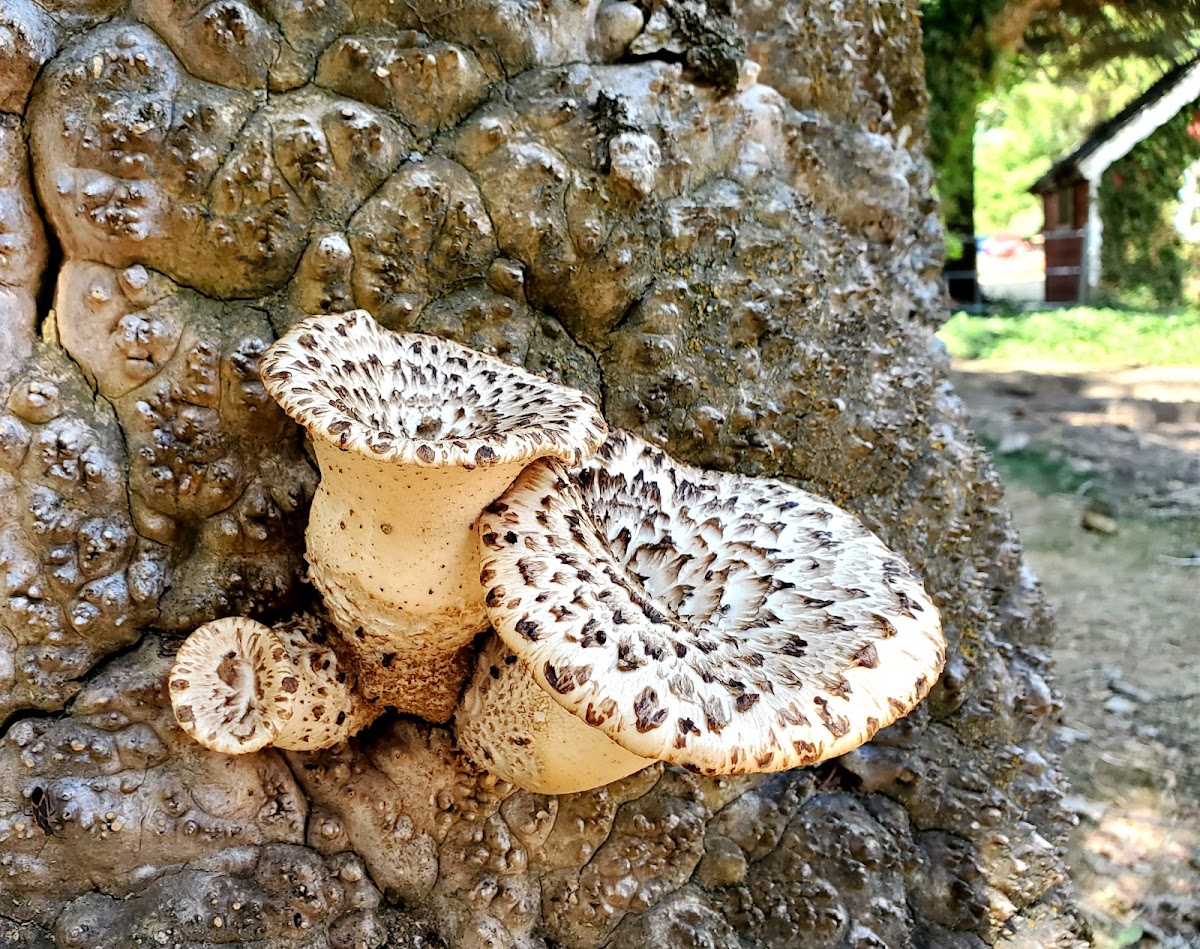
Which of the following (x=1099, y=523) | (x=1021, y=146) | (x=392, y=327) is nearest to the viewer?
(x=392, y=327)

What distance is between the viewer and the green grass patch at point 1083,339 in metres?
16.2

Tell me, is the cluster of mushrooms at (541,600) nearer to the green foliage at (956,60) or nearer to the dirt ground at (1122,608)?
the dirt ground at (1122,608)

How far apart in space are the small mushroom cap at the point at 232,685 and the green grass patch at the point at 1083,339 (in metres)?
16.3

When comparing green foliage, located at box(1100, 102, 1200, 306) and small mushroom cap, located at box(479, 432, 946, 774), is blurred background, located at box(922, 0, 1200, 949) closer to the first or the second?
green foliage, located at box(1100, 102, 1200, 306)

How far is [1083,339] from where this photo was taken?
17750 millimetres

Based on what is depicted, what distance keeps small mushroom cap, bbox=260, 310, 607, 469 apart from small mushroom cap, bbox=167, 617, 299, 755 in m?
0.77

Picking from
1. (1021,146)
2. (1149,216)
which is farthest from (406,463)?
(1021,146)

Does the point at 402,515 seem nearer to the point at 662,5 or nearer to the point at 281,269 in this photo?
the point at 281,269

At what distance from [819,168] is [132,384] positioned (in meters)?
2.59

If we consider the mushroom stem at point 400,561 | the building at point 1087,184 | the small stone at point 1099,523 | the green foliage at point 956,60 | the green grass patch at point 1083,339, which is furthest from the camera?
the building at point 1087,184

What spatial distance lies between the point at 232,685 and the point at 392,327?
1109 mm

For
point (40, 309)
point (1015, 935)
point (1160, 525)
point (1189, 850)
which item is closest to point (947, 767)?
point (1015, 935)

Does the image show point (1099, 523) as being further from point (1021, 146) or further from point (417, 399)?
point (1021, 146)

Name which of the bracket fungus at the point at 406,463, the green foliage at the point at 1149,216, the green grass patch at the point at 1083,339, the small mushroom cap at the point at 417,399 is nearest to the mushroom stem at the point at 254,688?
the bracket fungus at the point at 406,463
